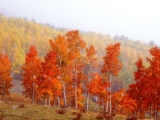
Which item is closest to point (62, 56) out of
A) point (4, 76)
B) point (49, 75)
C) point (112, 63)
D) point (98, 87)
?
point (49, 75)

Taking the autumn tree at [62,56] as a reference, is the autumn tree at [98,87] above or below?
below

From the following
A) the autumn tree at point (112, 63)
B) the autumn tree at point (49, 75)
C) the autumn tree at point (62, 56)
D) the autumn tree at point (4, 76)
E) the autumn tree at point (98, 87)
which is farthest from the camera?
the autumn tree at point (4, 76)

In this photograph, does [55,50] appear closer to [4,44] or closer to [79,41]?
[79,41]

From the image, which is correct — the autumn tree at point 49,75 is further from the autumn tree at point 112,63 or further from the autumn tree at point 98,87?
the autumn tree at point 98,87

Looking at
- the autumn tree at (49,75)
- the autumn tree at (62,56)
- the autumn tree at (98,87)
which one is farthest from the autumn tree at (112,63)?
the autumn tree at (49,75)

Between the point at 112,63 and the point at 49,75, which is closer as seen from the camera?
the point at 49,75

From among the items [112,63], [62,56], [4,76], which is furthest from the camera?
[4,76]

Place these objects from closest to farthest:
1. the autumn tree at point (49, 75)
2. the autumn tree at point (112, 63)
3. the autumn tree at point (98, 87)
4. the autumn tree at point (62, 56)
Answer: the autumn tree at point (62, 56) < the autumn tree at point (49, 75) < the autumn tree at point (112, 63) < the autumn tree at point (98, 87)

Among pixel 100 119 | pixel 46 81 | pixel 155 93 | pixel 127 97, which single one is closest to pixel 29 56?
pixel 46 81

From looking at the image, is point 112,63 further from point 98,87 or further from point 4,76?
point 4,76

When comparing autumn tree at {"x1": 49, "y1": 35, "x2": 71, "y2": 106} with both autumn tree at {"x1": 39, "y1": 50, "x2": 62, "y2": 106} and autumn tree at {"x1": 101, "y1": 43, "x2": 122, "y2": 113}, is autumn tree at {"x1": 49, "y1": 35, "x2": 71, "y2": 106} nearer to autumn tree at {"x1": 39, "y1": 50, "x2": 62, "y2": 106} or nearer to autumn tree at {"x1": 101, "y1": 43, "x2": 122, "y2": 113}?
autumn tree at {"x1": 39, "y1": 50, "x2": 62, "y2": 106}

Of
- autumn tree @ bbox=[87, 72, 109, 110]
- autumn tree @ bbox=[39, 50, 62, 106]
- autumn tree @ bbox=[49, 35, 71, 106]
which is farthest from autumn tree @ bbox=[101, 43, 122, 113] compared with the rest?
autumn tree @ bbox=[39, 50, 62, 106]

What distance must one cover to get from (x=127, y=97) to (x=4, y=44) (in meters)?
77.6

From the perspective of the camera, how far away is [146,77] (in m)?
37.5
